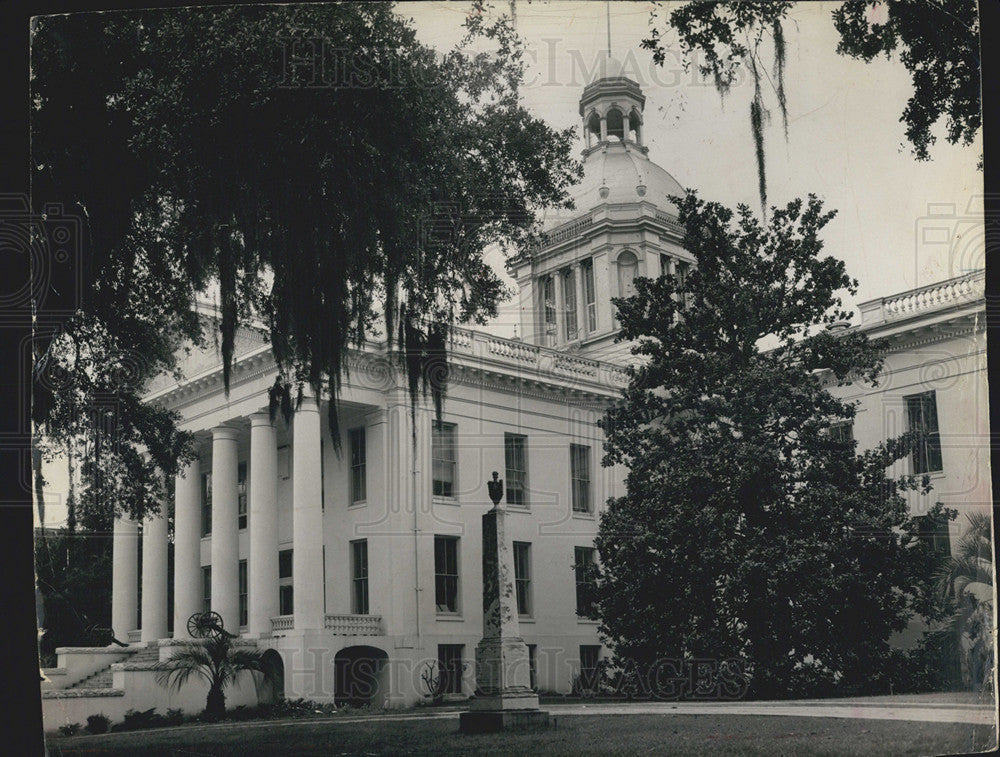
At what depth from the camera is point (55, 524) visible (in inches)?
284

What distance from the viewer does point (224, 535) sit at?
812 centimetres

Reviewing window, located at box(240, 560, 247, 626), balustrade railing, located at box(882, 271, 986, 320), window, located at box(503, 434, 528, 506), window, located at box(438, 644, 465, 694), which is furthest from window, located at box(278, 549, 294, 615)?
balustrade railing, located at box(882, 271, 986, 320)

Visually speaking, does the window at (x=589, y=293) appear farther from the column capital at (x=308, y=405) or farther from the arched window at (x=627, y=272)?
the column capital at (x=308, y=405)

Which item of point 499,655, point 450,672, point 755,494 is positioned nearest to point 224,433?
point 450,672

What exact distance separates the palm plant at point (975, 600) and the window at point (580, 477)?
262 centimetres

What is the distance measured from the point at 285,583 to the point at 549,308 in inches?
110

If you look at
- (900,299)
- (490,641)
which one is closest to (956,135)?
(900,299)

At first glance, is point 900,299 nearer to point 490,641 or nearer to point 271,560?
point 490,641

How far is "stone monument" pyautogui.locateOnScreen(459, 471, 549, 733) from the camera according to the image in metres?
7.04

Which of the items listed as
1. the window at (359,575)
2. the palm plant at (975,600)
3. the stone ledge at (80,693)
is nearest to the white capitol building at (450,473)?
the window at (359,575)

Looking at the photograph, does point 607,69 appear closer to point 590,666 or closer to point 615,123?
point 615,123

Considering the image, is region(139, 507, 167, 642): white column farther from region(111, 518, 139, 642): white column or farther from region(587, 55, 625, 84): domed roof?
region(587, 55, 625, 84): domed roof

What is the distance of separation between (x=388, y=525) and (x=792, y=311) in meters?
3.49

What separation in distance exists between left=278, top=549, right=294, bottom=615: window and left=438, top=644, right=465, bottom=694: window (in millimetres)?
1136
